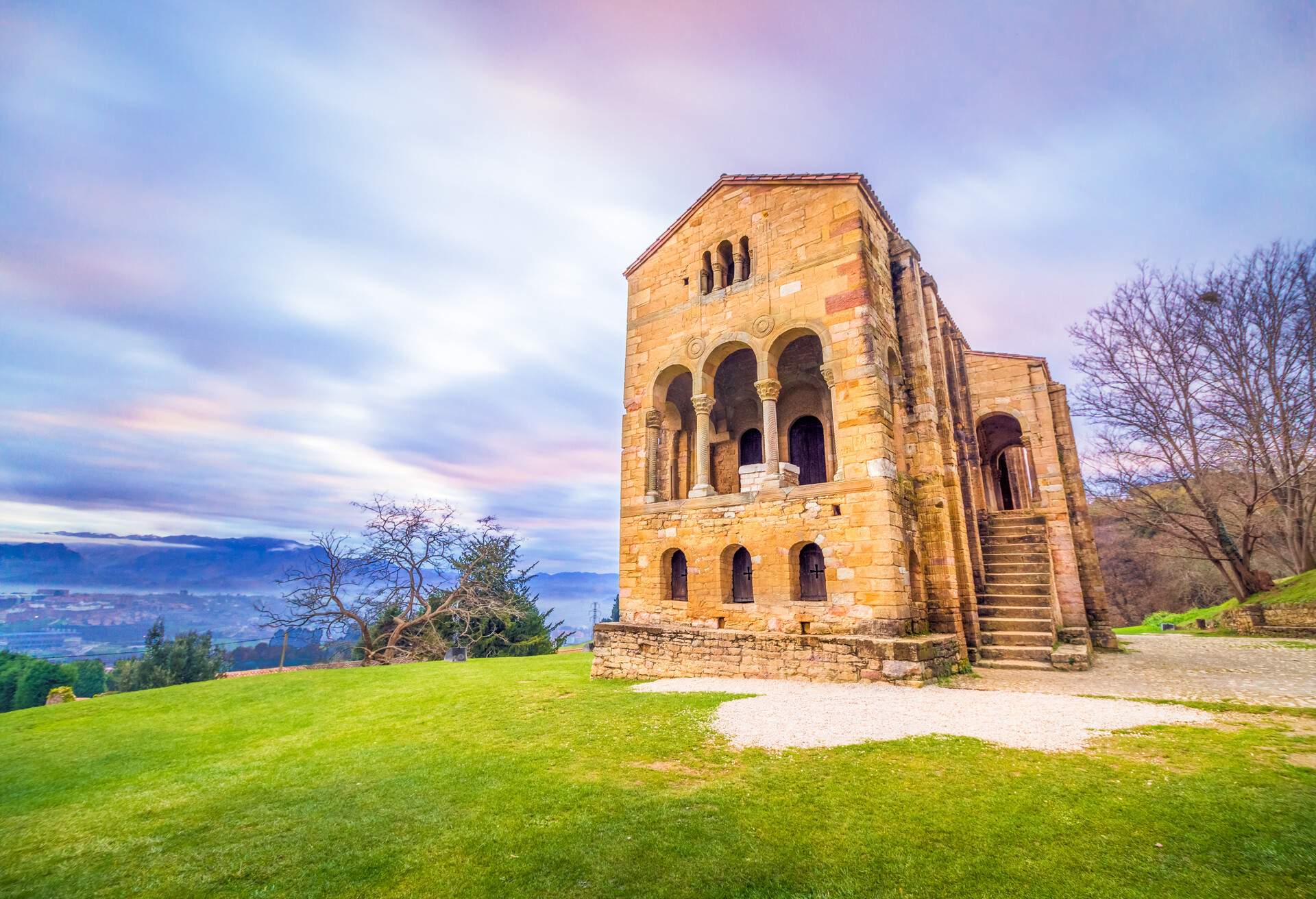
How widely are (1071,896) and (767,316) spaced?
10998 millimetres

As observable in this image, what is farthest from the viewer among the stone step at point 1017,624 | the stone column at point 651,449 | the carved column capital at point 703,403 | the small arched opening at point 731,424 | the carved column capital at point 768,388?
the small arched opening at point 731,424

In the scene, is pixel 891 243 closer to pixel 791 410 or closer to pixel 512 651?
pixel 791 410

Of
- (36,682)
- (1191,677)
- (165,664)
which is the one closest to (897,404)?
(1191,677)

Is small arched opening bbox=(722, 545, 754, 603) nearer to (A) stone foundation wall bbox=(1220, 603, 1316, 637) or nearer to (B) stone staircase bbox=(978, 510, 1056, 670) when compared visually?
(B) stone staircase bbox=(978, 510, 1056, 670)

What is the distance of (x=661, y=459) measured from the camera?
15516 mm

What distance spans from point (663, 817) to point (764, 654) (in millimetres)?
6551

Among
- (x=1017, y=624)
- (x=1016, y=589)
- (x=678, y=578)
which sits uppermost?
(x=678, y=578)

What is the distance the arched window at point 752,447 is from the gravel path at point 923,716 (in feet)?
27.5

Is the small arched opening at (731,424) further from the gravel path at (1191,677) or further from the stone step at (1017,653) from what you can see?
the gravel path at (1191,677)

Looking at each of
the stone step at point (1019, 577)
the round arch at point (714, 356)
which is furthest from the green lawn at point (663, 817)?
the round arch at point (714, 356)

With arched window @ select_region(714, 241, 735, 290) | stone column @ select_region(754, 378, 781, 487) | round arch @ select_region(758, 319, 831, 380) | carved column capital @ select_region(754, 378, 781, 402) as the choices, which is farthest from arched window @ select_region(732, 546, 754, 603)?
arched window @ select_region(714, 241, 735, 290)

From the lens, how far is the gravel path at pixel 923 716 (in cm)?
578

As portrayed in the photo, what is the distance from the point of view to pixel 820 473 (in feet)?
49.3

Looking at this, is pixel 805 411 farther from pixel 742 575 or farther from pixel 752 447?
pixel 742 575
